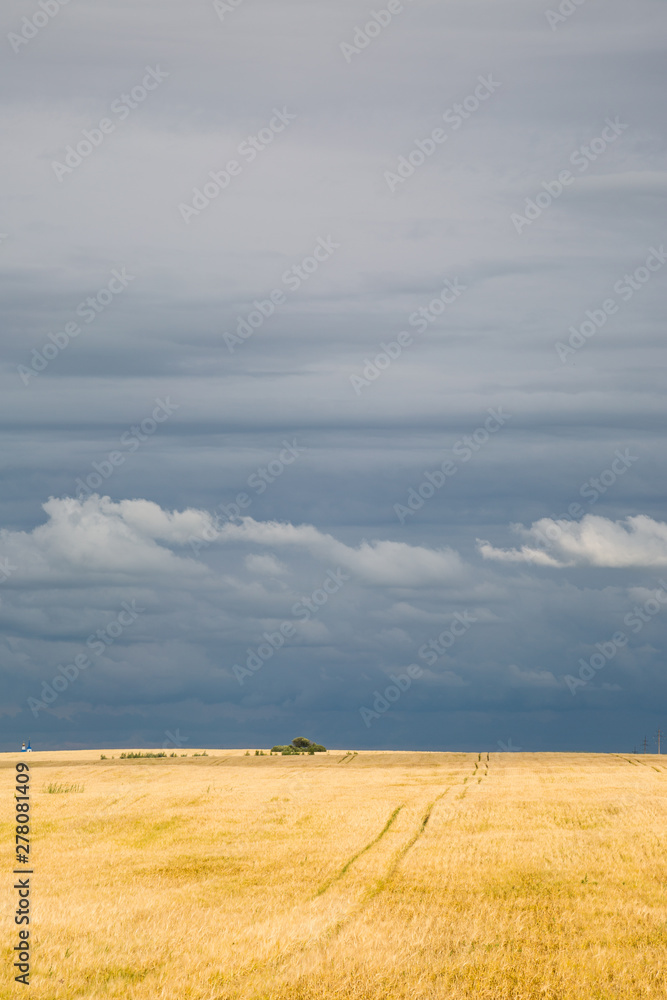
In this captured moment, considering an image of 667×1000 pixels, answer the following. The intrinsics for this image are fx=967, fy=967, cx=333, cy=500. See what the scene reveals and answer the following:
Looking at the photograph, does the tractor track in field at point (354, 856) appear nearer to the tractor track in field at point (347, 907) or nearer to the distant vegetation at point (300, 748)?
the tractor track in field at point (347, 907)

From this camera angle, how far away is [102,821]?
157 ft

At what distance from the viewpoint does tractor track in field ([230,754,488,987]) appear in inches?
835

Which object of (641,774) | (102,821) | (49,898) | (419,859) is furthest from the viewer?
(641,774)

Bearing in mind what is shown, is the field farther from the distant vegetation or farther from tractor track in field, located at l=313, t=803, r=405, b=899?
the distant vegetation

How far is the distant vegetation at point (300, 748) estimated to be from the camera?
422ft

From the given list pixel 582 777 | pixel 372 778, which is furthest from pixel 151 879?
pixel 582 777

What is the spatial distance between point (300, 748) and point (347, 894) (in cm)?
10540

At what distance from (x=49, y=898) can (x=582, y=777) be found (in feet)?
179

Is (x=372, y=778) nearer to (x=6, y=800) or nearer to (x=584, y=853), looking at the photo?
(x=6, y=800)

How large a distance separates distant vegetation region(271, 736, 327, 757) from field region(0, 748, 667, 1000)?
6741 centimetres

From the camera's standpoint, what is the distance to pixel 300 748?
132 m

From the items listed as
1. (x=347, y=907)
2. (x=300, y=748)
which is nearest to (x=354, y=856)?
(x=347, y=907)

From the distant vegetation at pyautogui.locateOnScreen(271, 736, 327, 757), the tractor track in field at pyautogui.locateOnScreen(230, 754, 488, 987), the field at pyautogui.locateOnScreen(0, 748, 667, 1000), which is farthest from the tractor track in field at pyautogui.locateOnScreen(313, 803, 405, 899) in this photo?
the distant vegetation at pyautogui.locateOnScreen(271, 736, 327, 757)

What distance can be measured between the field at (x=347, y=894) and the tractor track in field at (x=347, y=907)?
83 millimetres
